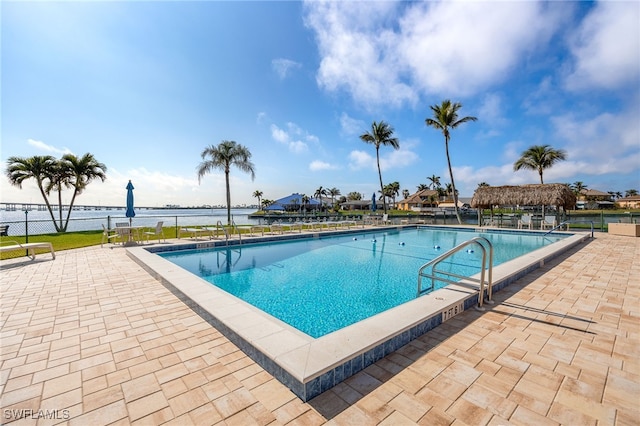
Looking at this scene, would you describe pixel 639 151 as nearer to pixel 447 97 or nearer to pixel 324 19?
pixel 447 97

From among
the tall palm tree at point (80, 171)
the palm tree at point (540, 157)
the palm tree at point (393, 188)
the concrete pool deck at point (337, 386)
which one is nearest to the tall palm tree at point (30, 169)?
the tall palm tree at point (80, 171)

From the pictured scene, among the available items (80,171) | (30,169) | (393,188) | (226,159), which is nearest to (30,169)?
(30,169)

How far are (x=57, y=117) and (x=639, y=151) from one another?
101 feet

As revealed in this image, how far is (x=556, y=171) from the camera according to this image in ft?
80.4

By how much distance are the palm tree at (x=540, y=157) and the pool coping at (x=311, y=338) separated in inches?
1054

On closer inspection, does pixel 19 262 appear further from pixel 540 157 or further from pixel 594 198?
pixel 594 198

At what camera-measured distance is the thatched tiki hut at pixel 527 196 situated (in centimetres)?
1609

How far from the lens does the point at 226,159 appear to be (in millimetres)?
18453

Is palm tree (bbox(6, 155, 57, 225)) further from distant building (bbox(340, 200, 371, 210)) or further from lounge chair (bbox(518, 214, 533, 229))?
distant building (bbox(340, 200, 371, 210))

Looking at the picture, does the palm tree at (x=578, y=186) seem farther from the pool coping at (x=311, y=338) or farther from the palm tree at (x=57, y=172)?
the palm tree at (x=57, y=172)

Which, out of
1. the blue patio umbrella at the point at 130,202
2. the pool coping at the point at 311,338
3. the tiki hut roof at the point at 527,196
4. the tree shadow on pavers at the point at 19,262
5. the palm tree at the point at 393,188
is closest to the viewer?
the pool coping at the point at 311,338

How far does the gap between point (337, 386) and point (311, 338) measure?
0.57m

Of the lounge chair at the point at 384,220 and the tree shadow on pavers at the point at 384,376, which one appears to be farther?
the lounge chair at the point at 384,220

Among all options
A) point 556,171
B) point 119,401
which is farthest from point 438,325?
point 556,171
